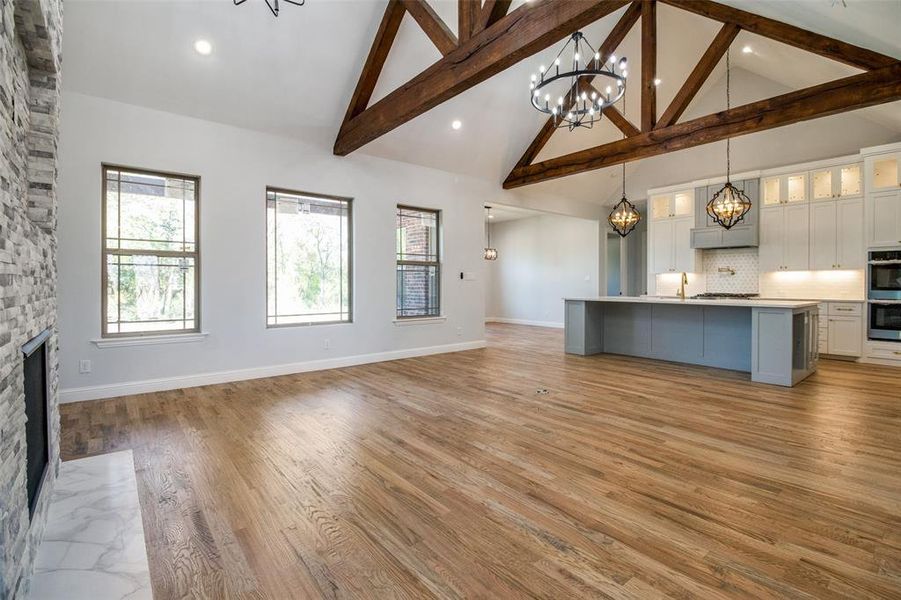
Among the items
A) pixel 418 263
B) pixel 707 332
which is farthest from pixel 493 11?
pixel 707 332

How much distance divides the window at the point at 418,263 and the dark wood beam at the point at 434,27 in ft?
9.29

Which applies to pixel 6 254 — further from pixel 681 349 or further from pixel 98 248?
pixel 681 349

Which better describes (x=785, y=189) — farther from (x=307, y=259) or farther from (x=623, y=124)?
(x=307, y=259)

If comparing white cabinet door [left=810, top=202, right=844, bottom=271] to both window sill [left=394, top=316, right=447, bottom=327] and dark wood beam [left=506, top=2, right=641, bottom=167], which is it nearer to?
dark wood beam [left=506, top=2, right=641, bottom=167]

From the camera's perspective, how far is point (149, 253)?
14.5 ft

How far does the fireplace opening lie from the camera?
1742 millimetres

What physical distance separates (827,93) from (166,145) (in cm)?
685

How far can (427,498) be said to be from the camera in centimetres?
221

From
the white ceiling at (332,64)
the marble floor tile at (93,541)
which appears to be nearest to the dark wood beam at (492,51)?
the white ceiling at (332,64)

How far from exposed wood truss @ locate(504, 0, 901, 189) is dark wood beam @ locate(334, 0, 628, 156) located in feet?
9.90

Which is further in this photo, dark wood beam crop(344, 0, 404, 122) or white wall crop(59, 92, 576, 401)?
dark wood beam crop(344, 0, 404, 122)

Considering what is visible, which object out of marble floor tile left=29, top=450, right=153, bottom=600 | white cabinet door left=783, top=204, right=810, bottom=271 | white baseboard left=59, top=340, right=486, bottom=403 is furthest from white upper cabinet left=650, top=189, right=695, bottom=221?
marble floor tile left=29, top=450, right=153, bottom=600

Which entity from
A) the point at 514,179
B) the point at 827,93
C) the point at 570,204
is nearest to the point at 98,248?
the point at 514,179

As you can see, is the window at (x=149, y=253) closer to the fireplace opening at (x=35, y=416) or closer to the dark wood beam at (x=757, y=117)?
the fireplace opening at (x=35, y=416)
